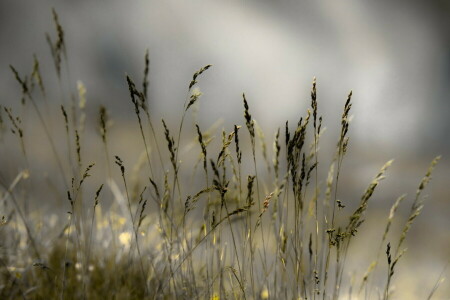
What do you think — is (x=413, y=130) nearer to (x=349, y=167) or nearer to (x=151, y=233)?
(x=349, y=167)

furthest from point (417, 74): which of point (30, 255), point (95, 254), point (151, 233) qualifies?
point (30, 255)

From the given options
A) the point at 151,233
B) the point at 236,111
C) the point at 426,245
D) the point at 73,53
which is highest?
the point at 73,53

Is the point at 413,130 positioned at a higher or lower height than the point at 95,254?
higher

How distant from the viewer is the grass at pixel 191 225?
1.71 metres

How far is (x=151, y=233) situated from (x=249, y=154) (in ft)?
8.44

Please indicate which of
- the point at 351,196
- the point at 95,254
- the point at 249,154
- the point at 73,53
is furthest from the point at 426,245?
the point at 73,53

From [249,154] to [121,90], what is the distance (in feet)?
5.83

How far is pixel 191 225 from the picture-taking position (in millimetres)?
2938

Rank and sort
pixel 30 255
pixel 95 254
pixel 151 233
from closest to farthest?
pixel 30 255
pixel 95 254
pixel 151 233

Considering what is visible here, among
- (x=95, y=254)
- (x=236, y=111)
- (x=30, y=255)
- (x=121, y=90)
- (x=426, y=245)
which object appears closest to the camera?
(x=30, y=255)

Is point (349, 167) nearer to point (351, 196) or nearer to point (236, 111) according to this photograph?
point (351, 196)

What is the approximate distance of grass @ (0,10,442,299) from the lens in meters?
1.71

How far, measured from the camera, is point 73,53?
22.0ft

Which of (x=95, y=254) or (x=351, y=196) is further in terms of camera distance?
(x=351, y=196)
